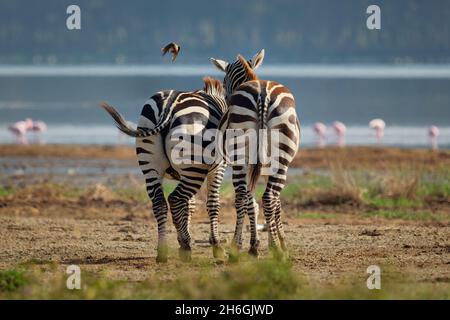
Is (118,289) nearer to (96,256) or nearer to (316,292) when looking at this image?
(316,292)

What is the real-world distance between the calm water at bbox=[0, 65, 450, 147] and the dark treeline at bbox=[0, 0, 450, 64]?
783 centimetres

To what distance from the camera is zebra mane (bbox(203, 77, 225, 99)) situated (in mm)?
13914

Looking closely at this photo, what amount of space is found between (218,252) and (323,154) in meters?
14.8

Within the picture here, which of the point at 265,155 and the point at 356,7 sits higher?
the point at 356,7

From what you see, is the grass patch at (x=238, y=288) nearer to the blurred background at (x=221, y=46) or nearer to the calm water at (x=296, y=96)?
the calm water at (x=296, y=96)

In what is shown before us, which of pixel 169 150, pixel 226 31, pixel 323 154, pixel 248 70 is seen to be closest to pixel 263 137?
pixel 169 150

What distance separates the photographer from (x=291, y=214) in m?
17.8

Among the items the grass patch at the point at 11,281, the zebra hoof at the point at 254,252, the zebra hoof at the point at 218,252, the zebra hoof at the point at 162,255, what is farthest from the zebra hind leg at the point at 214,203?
the grass patch at the point at 11,281

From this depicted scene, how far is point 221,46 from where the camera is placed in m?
99.5

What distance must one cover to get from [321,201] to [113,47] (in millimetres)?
88159

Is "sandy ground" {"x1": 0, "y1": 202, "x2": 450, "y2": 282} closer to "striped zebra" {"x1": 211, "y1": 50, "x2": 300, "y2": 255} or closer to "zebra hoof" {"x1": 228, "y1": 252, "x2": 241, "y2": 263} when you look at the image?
"zebra hoof" {"x1": 228, "y1": 252, "x2": 241, "y2": 263}

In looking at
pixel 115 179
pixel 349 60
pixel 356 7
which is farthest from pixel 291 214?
pixel 356 7

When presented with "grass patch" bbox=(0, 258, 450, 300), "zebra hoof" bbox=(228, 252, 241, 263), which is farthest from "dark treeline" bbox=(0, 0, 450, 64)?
"grass patch" bbox=(0, 258, 450, 300)

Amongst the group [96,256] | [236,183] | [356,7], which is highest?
[356,7]
